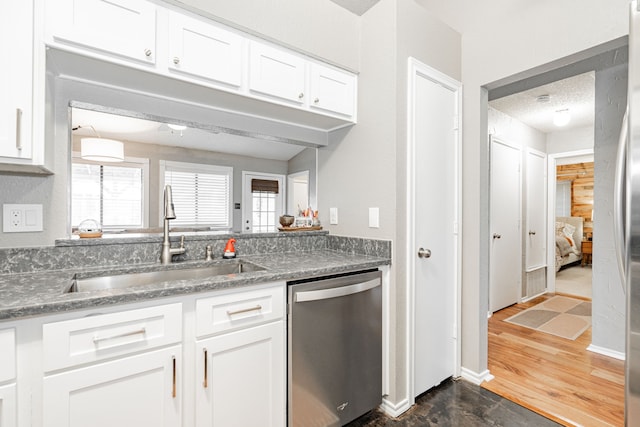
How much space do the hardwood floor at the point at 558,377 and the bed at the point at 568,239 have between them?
353 centimetres

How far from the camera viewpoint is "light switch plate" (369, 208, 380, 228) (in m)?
1.91

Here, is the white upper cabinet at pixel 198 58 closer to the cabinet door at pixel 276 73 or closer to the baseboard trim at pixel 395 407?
the cabinet door at pixel 276 73

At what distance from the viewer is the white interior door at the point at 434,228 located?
1.93 meters

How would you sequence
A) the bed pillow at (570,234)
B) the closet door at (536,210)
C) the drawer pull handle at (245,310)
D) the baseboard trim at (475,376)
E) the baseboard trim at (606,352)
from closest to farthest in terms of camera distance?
the drawer pull handle at (245,310) < the baseboard trim at (475,376) < the baseboard trim at (606,352) < the closet door at (536,210) < the bed pillow at (570,234)

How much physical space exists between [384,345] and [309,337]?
1.89 feet

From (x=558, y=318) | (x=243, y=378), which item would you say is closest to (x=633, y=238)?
(x=243, y=378)

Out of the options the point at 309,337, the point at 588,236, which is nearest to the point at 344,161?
the point at 309,337

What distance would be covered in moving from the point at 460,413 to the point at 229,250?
1673mm

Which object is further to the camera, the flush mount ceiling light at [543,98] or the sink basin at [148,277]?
the flush mount ceiling light at [543,98]

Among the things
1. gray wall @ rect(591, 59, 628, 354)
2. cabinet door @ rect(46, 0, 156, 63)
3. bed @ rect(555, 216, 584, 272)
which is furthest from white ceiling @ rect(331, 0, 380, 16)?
bed @ rect(555, 216, 584, 272)

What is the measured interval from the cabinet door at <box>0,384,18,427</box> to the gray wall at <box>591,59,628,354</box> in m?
3.77

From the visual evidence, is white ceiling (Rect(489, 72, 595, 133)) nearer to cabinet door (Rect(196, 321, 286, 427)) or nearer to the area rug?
the area rug

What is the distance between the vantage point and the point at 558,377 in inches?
87.2

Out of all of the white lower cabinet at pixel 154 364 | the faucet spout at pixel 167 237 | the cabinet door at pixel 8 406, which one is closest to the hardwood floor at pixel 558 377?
the white lower cabinet at pixel 154 364
